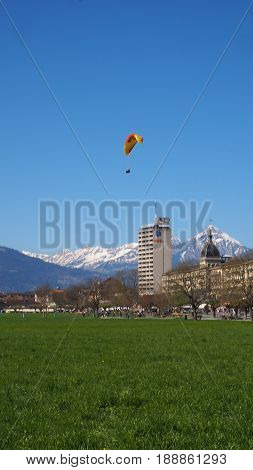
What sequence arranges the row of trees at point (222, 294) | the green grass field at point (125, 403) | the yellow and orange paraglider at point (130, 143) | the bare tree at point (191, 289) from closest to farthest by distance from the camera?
the green grass field at point (125, 403) < the yellow and orange paraglider at point (130, 143) < the row of trees at point (222, 294) < the bare tree at point (191, 289)

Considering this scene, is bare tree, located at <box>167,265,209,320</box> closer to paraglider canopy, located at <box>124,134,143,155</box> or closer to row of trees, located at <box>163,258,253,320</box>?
row of trees, located at <box>163,258,253,320</box>

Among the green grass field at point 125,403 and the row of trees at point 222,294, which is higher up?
the row of trees at point 222,294

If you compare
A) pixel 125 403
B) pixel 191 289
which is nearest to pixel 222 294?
pixel 191 289

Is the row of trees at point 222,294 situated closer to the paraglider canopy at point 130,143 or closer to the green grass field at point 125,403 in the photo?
the paraglider canopy at point 130,143

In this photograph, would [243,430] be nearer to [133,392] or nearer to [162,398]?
[162,398]

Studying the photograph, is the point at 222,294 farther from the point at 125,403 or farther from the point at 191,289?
the point at 125,403

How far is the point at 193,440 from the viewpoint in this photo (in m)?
10.9

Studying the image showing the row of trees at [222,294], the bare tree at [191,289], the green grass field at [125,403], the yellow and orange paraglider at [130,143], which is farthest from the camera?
the bare tree at [191,289]

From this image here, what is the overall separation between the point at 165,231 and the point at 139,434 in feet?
609

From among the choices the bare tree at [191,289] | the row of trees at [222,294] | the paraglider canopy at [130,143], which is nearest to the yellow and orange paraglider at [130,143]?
the paraglider canopy at [130,143]

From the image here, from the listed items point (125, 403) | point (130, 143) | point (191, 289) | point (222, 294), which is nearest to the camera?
point (125, 403)

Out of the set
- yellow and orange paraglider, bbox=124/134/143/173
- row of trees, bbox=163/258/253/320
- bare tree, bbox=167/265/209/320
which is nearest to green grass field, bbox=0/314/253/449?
yellow and orange paraglider, bbox=124/134/143/173

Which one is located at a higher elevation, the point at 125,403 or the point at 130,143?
the point at 130,143
